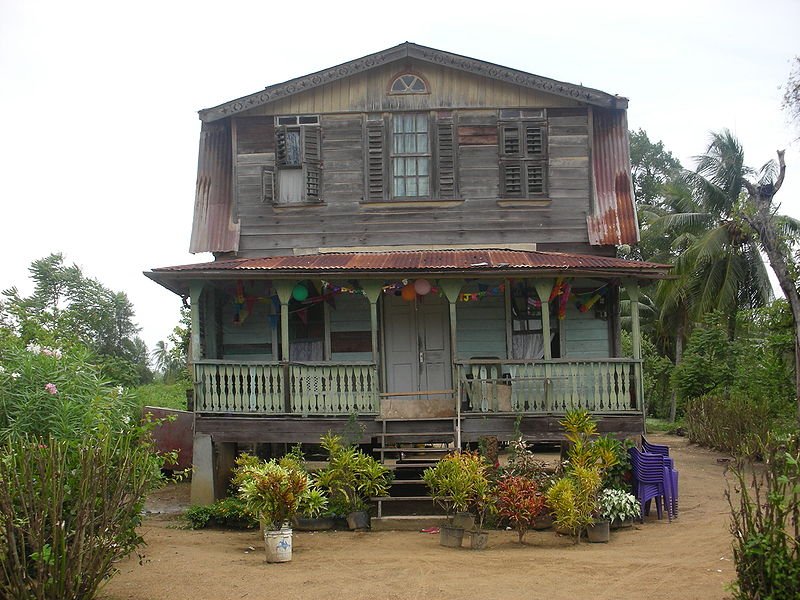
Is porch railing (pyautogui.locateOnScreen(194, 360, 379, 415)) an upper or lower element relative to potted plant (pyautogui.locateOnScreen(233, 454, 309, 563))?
upper

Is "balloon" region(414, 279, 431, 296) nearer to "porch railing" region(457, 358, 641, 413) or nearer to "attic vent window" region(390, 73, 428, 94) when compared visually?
"porch railing" region(457, 358, 641, 413)

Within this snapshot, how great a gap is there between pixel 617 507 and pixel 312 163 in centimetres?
853

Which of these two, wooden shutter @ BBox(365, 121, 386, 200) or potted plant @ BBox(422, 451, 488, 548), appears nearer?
potted plant @ BBox(422, 451, 488, 548)

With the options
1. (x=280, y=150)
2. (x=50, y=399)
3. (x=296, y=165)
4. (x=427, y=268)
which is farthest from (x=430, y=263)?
(x=50, y=399)

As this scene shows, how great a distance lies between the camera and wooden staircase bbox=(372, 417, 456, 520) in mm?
14109

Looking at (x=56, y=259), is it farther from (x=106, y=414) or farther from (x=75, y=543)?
(x=75, y=543)

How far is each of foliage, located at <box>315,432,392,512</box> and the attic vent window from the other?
24.2 feet

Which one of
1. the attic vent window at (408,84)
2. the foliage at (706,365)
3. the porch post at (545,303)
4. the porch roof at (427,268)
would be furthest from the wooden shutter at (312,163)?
the foliage at (706,365)

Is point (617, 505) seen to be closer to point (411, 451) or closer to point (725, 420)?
point (411, 451)

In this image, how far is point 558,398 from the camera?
14.9m

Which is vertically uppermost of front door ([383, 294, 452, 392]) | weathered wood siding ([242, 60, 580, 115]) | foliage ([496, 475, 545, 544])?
weathered wood siding ([242, 60, 580, 115])

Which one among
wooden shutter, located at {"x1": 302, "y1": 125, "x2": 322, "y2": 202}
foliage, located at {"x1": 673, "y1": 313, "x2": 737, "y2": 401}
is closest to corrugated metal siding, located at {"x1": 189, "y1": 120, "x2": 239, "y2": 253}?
wooden shutter, located at {"x1": 302, "y1": 125, "x2": 322, "y2": 202}

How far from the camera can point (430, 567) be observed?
34.5 feet

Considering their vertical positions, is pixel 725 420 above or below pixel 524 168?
below
